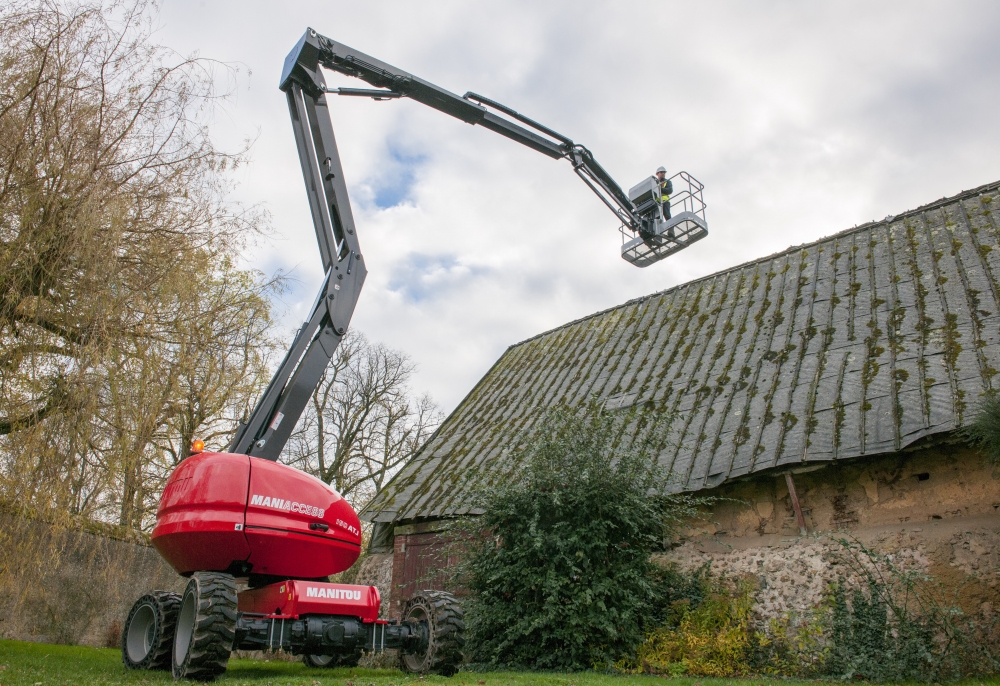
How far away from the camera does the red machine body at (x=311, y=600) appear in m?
5.21

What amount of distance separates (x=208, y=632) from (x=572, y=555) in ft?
11.8

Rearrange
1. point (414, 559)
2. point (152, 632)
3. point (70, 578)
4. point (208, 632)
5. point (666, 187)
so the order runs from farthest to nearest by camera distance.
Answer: point (666, 187) < point (70, 578) < point (414, 559) < point (152, 632) < point (208, 632)

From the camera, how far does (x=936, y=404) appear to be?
6.45 m

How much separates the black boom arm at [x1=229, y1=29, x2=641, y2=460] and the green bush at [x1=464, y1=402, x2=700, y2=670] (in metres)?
2.54

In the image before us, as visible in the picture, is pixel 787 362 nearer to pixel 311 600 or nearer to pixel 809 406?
pixel 809 406

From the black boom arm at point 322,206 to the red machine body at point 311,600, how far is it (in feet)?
3.55

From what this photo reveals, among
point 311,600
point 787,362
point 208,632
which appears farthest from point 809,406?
point 208,632

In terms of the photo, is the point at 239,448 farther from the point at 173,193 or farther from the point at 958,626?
the point at 958,626

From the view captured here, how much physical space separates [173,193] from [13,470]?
2.82m

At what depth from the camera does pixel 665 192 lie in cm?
1113

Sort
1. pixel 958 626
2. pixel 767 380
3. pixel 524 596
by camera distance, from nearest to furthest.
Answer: pixel 958 626 < pixel 524 596 < pixel 767 380

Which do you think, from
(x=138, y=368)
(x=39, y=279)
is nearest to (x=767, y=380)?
(x=138, y=368)

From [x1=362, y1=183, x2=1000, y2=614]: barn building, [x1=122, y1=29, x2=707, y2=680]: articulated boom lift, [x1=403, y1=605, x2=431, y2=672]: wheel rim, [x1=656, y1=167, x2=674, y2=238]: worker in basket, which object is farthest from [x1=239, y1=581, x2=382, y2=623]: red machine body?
[x1=656, y1=167, x2=674, y2=238]: worker in basket

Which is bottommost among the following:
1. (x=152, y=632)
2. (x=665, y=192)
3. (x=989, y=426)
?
(x=152, y=632)
